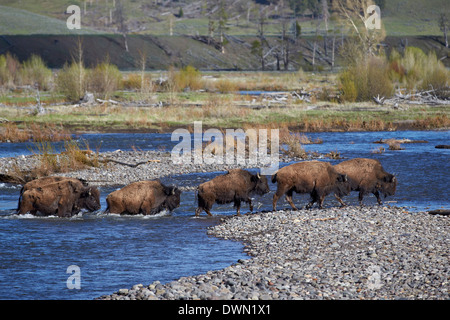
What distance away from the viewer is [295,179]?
48.0ft

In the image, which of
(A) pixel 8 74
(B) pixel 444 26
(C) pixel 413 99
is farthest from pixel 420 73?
(B) pixel 444 26

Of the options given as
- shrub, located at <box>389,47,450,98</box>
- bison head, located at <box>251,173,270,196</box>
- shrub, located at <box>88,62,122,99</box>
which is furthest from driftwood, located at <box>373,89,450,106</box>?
bison head, located at <box>251,173,270,196</box>

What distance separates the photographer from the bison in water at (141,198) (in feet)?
48.5

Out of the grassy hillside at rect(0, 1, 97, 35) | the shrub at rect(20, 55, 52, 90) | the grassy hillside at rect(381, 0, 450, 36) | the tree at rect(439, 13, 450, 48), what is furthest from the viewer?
the grassy hillside at rect(381, 0, 450, 36)

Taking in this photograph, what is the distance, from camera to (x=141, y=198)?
48.6 feet

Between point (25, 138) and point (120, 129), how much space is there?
573 cm

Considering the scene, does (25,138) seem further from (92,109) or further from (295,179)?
(295,179)

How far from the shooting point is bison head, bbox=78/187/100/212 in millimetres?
14930

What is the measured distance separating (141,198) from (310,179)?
3797 millimetres

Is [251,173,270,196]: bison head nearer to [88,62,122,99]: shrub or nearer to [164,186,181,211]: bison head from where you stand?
[164,186,181,211]: bison head

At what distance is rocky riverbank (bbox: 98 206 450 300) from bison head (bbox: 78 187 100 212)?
119 inches

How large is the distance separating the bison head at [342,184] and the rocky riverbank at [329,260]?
0.55m

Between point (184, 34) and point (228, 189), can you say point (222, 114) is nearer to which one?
point (228, 189)
